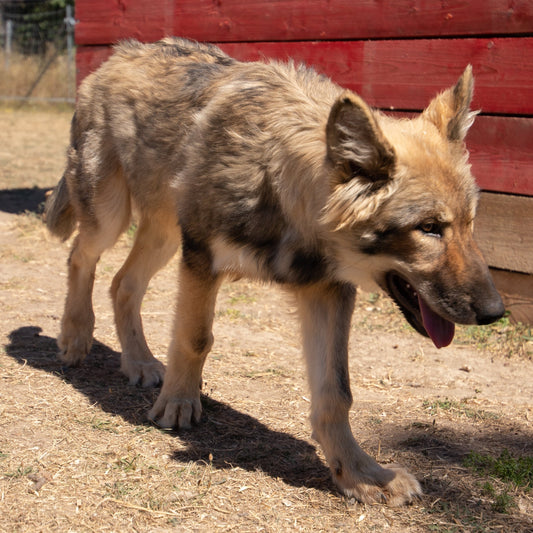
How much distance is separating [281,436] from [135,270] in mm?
1568

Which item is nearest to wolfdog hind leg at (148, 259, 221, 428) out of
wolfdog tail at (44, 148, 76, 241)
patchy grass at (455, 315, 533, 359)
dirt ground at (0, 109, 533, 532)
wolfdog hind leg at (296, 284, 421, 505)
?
dirt ground at (0, 109, 533, 532)

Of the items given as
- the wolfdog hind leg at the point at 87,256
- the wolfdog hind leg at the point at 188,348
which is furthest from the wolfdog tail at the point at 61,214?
the wolfdog hind leg at the point at 188,348

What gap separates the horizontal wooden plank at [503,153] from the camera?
547cm

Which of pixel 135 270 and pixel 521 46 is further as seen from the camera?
pixel 521 46

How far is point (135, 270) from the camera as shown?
4.71 meters

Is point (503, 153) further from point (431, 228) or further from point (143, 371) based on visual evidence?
point (143, 371)

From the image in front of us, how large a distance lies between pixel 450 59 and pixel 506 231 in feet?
4.70

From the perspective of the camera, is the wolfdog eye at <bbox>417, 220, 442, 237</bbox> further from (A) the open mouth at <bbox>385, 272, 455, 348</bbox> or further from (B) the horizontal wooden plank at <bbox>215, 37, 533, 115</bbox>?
(B) the horizontal wooden plank at <bbox>215, 37, 533, 115</bbox>

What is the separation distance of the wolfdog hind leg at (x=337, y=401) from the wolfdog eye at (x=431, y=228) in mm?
616

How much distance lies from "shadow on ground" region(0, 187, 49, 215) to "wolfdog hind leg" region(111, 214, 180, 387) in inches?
175

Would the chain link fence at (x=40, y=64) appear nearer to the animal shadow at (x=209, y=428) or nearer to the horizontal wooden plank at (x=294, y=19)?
the horizontal wooden plank at (x=294, y=19)

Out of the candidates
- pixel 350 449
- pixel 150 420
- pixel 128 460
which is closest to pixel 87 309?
pixel 150 420

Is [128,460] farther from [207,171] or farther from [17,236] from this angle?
[17,236]

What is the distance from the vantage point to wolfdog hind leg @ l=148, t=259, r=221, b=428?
11.9ft
